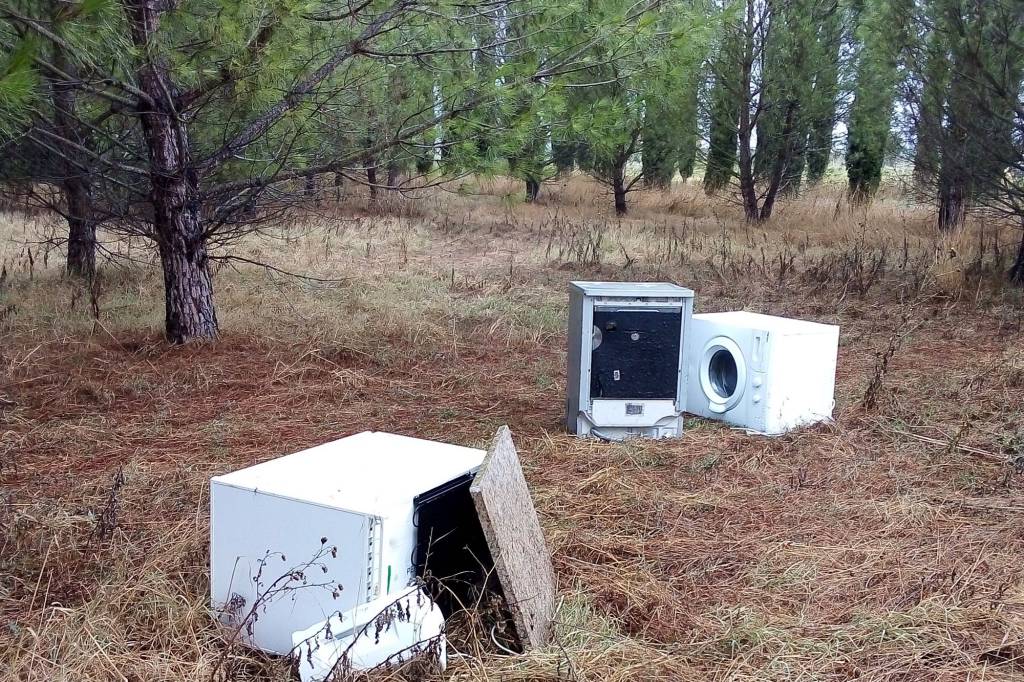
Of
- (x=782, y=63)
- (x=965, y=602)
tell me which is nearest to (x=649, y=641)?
(x=965, y=602)

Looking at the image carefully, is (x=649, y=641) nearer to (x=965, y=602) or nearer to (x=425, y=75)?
(x=965, y=602)

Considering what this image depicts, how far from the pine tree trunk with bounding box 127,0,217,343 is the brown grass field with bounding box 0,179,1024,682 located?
26 centimetres

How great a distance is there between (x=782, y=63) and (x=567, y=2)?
962 cm

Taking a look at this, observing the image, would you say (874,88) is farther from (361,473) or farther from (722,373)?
(361,473)

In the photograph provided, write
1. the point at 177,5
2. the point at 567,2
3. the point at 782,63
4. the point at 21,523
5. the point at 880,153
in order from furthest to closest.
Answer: the point at 880,153 < the point at 782,63 < the point at 567,2 < the point at 177,5 < the point at 21,523

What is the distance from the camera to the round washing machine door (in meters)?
5.17

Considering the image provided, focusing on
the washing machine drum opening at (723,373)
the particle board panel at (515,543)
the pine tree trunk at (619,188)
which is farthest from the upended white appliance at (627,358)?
the pine tree trunk at (619,188)

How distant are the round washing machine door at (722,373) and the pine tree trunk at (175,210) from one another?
3.51 metres

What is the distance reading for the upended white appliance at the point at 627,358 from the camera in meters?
4.79

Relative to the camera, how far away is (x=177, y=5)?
5.38 m

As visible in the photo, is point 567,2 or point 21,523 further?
point 567,2

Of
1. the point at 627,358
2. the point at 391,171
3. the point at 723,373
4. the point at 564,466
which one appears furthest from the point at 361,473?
the point at 391,171

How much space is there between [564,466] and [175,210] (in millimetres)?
3586

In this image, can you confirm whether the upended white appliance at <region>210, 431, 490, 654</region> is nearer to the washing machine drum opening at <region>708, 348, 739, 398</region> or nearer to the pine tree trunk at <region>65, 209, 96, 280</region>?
the washing machine drum opening at <region>708, 348, 739, 398</region>
